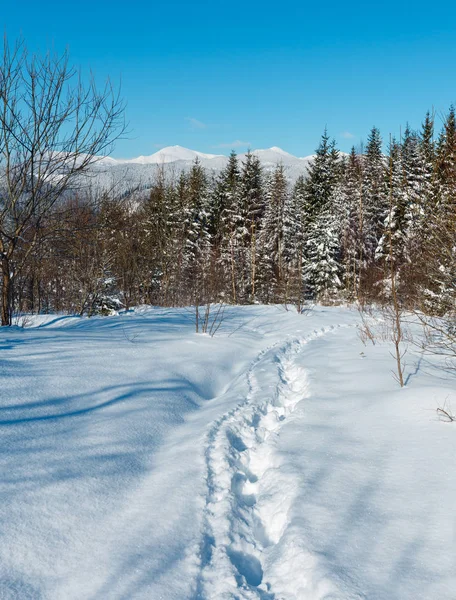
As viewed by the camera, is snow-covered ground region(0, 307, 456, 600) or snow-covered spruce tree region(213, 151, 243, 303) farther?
snow-covered spruce tree region(213, 151, 243, 303)

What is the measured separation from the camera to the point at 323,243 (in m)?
24.2

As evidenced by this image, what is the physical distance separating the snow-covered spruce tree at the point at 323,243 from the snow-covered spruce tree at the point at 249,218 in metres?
3.78

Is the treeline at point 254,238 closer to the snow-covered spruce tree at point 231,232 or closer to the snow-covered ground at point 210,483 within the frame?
the snow-covered spruce tree at point 231,232

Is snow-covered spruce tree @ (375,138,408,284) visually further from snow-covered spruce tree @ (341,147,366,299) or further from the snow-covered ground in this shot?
snow-covered spruce tree @ (341,147,366,299)

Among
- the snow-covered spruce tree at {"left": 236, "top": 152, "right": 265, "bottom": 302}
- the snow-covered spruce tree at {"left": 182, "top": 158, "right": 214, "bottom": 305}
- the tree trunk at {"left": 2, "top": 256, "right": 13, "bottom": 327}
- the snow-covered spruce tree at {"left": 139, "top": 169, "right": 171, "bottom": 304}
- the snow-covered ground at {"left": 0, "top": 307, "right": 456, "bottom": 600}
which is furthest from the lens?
the snow-covered spruce tree at {"left": 236, "top": 152, "right": 265, "bottom": 302}

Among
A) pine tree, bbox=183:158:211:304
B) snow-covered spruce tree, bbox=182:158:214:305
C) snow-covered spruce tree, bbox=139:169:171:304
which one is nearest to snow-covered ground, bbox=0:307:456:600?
snow-covered spruce tree, bbox=139:169:171:304

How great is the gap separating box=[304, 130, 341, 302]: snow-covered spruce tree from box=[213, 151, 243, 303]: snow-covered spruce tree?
4755 mm

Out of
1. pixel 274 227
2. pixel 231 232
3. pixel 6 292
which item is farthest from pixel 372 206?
pixel 6 292

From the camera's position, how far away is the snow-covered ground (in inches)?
82.0

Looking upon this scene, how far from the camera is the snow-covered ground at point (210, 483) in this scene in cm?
208

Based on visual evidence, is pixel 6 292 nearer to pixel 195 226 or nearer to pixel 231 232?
pixel 195 226

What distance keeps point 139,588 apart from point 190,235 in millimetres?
23984

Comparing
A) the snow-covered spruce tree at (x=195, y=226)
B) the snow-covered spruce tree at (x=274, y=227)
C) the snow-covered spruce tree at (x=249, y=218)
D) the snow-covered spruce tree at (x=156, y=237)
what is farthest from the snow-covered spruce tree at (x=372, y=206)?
the snow-covered spruce tree at (x=156, y=237)

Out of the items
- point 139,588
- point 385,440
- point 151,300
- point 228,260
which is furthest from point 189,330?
point 228,260
